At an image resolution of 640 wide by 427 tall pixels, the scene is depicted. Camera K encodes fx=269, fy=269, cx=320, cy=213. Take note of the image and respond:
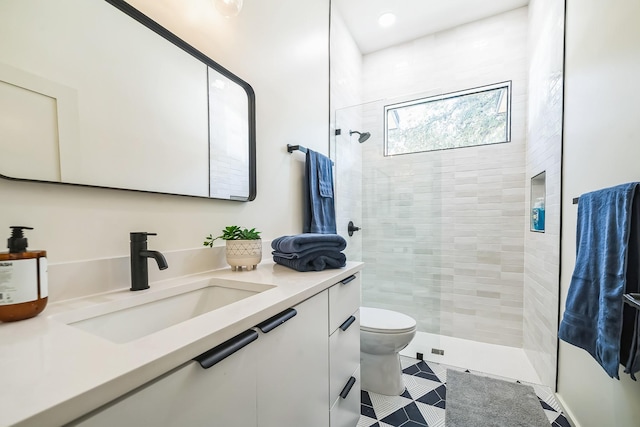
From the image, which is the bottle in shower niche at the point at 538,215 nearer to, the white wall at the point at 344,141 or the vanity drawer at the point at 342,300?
the white wall at the point at 344,141

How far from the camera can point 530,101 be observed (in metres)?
2.13

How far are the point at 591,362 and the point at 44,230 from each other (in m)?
2.08

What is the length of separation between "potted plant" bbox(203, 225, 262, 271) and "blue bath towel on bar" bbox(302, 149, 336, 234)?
0.72m

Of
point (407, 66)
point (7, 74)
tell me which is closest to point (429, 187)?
point (407, 66)

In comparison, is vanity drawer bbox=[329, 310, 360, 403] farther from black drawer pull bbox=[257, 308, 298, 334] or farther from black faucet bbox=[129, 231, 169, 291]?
black faucet bbox=[129, 231, 169, 291]

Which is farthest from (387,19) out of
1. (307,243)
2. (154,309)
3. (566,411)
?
(566,411)

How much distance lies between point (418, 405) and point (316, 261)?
1129 mm

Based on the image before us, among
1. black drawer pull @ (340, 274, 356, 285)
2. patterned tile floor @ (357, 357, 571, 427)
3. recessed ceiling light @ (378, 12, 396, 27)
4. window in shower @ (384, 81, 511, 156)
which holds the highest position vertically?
recessed ceiling light @ (378, 12, 396, 27)

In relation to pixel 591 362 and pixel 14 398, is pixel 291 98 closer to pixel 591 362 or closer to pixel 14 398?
pixel 14 398

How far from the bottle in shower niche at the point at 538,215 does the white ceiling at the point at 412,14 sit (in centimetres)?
166

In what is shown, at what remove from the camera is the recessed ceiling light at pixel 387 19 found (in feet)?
7.70

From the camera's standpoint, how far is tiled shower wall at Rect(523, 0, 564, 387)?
62.2 inches

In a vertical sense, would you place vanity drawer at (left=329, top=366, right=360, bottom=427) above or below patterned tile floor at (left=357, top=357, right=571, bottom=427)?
above

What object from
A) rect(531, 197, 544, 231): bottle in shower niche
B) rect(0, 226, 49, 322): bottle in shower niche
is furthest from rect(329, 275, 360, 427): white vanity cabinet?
rect(531, 197, 544, 231): bottle in shower niche
